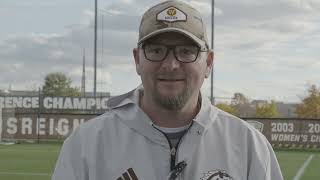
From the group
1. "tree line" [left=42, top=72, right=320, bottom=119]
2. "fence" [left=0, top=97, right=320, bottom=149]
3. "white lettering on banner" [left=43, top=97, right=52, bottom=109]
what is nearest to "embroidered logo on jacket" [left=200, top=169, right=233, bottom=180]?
"fence" [left=0, top=97, right=320, bottom=149]

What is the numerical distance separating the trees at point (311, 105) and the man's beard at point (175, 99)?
2137 inches

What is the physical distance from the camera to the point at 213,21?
118 feet

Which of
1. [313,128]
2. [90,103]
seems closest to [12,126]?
[90,103]

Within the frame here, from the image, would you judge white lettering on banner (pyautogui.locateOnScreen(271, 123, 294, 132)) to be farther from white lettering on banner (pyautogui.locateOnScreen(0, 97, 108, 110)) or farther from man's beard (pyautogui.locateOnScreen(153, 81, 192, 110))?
man's beard (pyautogui.locateOnScreen(153, 81, 192, 110))

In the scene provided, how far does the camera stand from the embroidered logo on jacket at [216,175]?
2750 millimetres

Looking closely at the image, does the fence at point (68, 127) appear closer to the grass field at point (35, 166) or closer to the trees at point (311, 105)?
the grass field at point (35, 166)

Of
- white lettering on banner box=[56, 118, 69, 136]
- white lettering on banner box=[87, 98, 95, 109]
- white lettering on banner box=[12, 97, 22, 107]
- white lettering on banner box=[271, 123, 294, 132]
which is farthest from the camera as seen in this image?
white lettering on banner box=[12, 97, 22, 107]

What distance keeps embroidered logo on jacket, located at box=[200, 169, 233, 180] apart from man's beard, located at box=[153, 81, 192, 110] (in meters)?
0.31

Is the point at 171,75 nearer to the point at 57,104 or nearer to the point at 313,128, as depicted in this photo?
the point at 313,128

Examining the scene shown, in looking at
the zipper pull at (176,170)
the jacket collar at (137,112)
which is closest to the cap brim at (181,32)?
the jacket collar at (137,112)

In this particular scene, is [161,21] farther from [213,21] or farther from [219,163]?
[213,21]

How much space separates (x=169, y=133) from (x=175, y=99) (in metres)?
0.18

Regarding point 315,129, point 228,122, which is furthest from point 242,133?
point 315,129

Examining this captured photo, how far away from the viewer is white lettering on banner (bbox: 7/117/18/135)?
101ft
